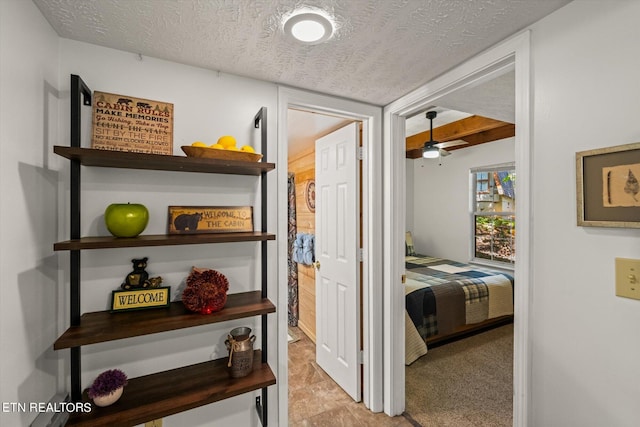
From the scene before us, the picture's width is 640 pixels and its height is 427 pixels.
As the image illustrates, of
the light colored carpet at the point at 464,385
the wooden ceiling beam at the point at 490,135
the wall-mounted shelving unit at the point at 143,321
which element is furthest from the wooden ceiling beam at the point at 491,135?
the wall-mounted shelving unit at the point at 143,321

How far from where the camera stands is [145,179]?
138 centimetres

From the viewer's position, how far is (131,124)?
Answer: 134cm

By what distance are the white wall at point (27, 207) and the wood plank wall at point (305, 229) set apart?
7.53 ft

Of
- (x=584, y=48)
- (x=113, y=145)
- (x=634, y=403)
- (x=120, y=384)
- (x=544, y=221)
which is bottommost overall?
(x=120, y=384)

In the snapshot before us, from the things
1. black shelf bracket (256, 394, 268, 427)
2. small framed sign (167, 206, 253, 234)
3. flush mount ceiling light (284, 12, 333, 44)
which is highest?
flush mount ceiling light (284, 12, 333, 44)

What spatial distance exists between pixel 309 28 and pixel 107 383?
165 cm

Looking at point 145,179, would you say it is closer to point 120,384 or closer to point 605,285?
point 120,384

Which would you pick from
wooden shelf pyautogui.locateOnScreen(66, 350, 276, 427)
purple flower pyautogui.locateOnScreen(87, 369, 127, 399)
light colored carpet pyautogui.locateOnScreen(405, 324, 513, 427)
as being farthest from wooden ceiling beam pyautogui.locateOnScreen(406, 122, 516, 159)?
purple flower pyautogui.locateOnScreen(87, 369, 127, 399)

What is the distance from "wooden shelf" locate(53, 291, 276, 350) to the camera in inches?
42.4

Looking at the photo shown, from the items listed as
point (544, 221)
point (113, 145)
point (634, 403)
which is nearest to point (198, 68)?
point (113, 145)

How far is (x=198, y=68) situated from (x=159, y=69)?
18cm

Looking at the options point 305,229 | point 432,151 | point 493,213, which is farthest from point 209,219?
point 493,213

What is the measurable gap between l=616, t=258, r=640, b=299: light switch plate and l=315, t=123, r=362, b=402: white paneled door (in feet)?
4.66

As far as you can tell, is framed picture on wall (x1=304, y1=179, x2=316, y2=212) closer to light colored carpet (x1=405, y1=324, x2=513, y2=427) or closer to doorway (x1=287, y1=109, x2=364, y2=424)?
doorway (x1=287, y1=109, x2=364, y2=424)
